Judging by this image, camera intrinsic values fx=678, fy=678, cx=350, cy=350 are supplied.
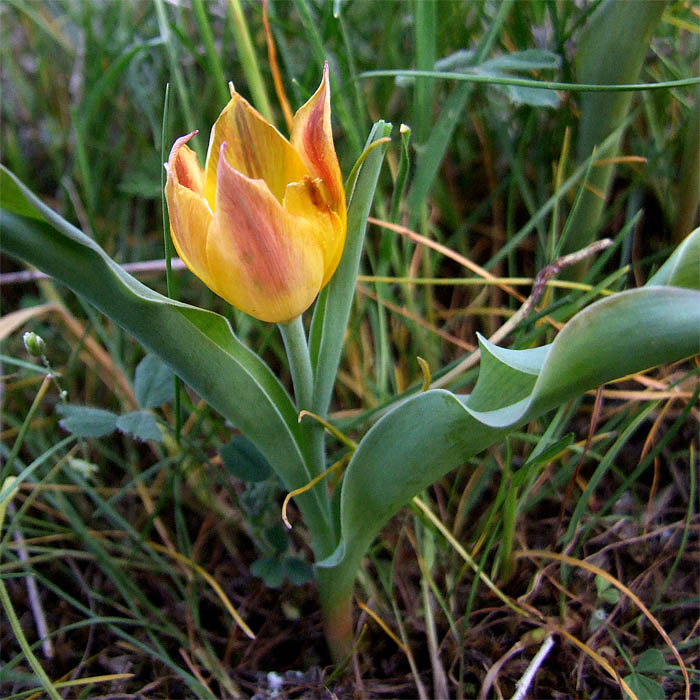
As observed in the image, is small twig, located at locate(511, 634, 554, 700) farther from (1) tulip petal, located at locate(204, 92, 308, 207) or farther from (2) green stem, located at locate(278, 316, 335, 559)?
(1) tulip petal, located at locate(204, 92, 308, 207)

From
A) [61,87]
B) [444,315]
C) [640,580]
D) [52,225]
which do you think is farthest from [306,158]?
[61,87]

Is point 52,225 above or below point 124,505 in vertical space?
above

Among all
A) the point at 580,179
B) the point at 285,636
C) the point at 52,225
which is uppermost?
the point at 52,225

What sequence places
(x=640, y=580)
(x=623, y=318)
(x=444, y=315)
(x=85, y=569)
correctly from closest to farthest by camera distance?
(x=623, y=318) → (x=640, y=580) → (x=85, y=569) → (x=444, y=315)

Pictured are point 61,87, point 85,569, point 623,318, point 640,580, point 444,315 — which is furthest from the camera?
point 61,87

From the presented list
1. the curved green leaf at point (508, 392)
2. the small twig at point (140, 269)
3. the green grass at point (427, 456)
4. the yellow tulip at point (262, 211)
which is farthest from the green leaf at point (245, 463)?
the small twig at point (140, 269)

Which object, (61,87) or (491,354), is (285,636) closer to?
(491,354)

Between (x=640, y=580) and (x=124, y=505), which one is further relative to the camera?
(x=124, y=505)

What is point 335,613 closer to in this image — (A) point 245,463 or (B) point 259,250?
(A) point 245,463
